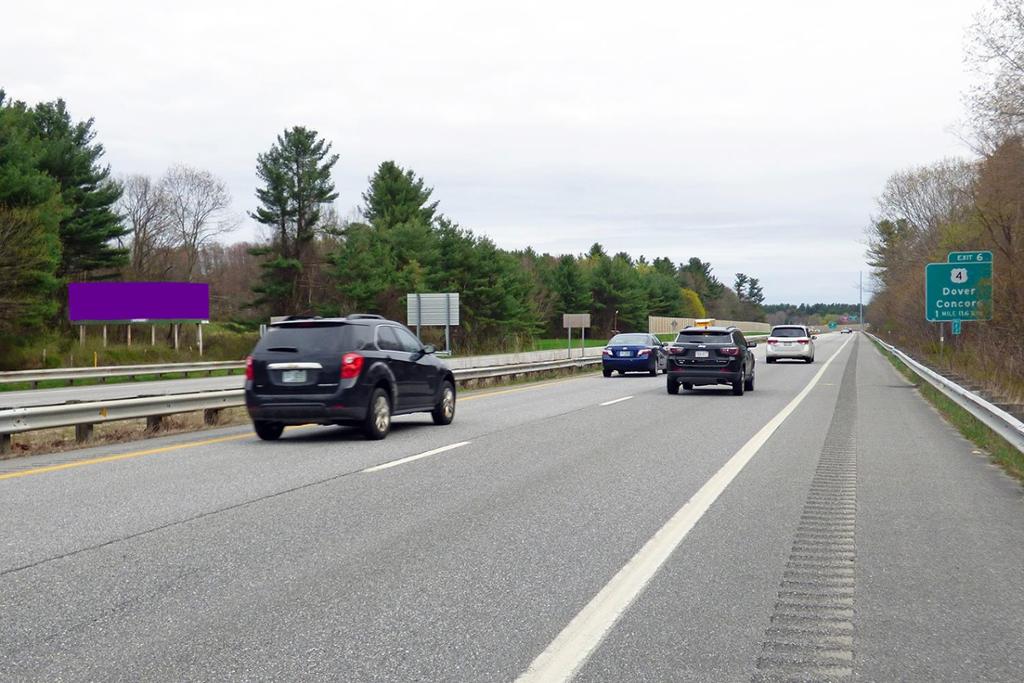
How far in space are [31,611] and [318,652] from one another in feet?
5.86

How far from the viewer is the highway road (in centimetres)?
475

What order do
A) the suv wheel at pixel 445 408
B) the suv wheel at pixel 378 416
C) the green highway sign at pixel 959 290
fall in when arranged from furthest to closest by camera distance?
the green highway sign at pixel 959 290
the suv wheel at pixel 445 408
the suv wheel at pixel 378 416

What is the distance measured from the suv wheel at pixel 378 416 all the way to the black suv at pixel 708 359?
11.4 m

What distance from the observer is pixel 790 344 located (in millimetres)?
48188

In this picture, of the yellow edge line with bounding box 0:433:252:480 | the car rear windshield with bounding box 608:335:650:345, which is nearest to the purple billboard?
the car rear windshield with bounding box 608:335:650:345

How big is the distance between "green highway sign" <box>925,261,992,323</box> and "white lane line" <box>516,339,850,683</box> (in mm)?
24795

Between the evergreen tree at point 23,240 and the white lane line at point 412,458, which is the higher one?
the evergreen tree at point 23,240

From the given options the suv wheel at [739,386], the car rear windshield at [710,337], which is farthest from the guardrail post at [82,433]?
the suv wheel at [739,386]

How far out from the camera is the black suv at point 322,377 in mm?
14102

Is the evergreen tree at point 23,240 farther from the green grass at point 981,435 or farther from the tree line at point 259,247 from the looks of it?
the green grass at point 981,435

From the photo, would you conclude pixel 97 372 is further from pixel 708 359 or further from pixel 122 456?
pixel 122 456

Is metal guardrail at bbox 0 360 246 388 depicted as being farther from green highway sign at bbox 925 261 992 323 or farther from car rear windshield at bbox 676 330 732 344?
green highway sign at bbox 925 261 992 323

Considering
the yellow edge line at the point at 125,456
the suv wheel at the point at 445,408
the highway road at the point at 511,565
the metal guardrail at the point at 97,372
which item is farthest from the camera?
the metal guardrail at the point at 97,372

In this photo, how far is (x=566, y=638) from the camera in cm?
501
